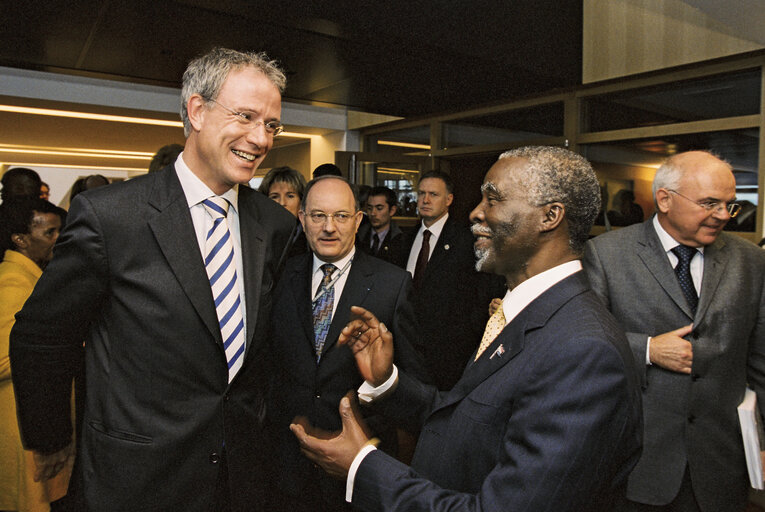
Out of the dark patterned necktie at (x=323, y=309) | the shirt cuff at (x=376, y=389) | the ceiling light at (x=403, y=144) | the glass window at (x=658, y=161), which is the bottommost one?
the shirt cuff at (x=376, y=389)

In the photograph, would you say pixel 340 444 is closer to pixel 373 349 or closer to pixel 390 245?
pixel 373 349

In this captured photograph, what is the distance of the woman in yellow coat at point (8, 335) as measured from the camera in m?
2.26

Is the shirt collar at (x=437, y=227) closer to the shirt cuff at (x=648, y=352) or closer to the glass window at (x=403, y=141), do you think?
the shirt cuff at (x=648, y=352)

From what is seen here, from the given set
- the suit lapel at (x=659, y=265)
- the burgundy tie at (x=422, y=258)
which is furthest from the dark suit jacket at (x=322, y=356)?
the burgundy tie at (x=422, y=258)

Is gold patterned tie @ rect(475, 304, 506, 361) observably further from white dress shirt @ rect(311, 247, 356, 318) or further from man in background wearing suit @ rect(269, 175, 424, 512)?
white dress shirt @ rect(311, 247, 356, 318)

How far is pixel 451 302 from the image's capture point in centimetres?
384

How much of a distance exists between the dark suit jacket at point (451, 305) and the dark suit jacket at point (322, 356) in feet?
5.73

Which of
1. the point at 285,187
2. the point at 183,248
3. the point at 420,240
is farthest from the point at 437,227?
the point at 183,248

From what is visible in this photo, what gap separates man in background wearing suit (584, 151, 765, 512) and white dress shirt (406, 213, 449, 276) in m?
2.03

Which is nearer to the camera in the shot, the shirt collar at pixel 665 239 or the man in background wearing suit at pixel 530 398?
the man in background wearing suit at pixel 530 398

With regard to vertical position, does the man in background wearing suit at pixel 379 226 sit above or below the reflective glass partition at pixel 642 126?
below

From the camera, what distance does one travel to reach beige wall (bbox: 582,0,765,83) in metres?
4.18

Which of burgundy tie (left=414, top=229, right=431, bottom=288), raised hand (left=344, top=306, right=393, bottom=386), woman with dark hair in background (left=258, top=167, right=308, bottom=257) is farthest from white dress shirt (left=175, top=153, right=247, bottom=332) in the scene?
burgundy tie (left=414, top=229, right=431, bottom=288)

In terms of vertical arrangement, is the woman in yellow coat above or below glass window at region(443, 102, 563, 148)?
below
